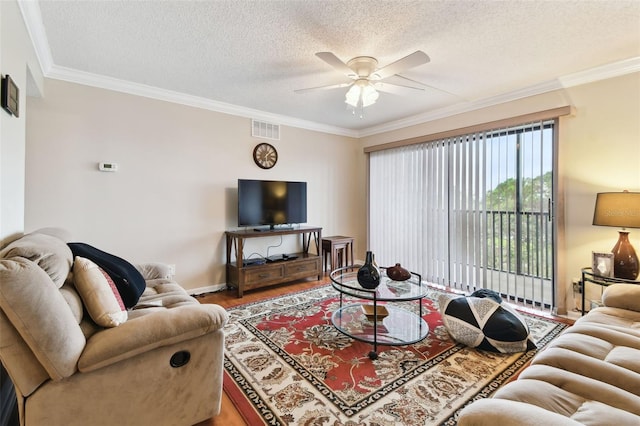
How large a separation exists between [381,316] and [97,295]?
7.09 ft

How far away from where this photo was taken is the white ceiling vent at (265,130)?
13.5ft

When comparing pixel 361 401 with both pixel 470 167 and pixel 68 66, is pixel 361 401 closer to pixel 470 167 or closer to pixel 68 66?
pixel 470 167

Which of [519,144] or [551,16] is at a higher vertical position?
[551,16]

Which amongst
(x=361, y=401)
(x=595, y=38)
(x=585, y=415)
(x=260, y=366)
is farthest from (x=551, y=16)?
(x=260, y=366)

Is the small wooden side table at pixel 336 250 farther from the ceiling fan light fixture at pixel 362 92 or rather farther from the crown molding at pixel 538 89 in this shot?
the ceiling fan light fixture at pixel 362 92

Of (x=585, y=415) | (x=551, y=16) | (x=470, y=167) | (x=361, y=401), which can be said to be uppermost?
(x=551, y=16)

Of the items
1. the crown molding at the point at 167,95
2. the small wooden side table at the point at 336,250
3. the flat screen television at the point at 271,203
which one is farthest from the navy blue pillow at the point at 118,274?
the small wooden side table at the point at 336,250

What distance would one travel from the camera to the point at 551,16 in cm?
199

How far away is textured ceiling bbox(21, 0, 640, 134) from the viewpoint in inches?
76.4

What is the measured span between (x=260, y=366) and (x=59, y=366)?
1232 mm

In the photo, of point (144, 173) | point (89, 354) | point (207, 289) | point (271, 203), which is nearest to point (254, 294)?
point (207, 289)

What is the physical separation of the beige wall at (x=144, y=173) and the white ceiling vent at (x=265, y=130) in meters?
0.08

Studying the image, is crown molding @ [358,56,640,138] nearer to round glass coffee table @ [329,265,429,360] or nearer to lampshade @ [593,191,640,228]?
lampshade @ [593,191,640,228]

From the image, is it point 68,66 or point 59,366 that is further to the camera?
point 68,66
